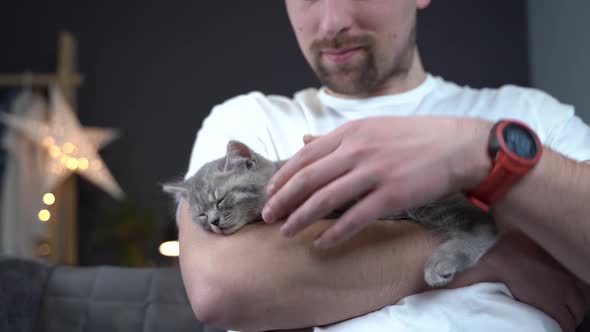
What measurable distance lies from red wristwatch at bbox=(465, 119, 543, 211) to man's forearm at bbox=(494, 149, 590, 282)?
0.9 inches

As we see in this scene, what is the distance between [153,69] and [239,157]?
8.78 feet

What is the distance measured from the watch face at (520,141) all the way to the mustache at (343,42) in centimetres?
61

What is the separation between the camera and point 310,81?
329cm

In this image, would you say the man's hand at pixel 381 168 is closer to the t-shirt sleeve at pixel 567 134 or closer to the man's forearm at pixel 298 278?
the man's forearm at pixel 298 278

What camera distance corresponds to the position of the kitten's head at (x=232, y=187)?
3.59 feet

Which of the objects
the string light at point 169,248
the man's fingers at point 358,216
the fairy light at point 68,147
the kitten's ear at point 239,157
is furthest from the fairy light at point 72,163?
the man's fingers at point 358,216

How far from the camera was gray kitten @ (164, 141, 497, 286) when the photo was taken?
0.93 metres

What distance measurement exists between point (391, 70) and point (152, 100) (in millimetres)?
2532

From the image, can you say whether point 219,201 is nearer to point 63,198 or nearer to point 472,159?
point 472,159

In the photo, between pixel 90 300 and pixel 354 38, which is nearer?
pixel 354 38

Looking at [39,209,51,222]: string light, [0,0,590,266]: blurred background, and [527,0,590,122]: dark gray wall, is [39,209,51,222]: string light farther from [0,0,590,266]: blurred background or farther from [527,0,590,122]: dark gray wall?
[527,0,590,122]: dark gray wall

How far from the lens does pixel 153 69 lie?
11.7 feet

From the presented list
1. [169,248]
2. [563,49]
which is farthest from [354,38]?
[169,248]

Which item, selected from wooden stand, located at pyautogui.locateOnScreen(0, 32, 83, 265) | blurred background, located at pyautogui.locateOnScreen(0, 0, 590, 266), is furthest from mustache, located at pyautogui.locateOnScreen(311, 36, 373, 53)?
wooden stand, located at pyautogui.locateOnScreen(0, 32, 83, 265)
